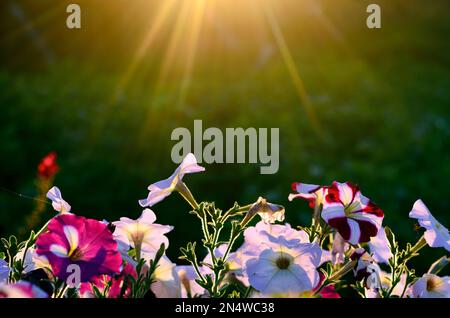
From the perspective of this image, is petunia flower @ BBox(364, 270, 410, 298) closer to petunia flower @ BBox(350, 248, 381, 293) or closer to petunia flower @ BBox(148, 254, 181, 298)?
petunia flower @ BBox(350, 248, 381, 293)

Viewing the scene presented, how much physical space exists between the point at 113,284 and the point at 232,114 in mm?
4848

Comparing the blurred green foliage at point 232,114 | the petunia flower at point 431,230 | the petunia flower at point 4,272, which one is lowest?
the petunia flower at point 4,272

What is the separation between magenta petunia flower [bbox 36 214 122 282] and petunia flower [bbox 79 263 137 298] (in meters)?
0.07

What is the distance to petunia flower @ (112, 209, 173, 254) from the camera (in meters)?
Result: 0.93

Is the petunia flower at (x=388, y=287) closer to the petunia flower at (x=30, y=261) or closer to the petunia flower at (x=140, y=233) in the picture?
the petunia flower at (x=140, y=233)

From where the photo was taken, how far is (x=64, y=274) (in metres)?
0.80

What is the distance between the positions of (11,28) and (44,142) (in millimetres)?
2671

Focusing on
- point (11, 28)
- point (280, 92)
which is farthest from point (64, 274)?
point (11, 28)

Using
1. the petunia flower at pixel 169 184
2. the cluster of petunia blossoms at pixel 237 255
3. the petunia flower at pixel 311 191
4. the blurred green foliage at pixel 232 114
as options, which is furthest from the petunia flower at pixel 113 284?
the blurred green foliage at pixel 232 114

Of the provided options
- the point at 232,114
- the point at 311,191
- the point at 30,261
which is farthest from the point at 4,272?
the point at 232,114

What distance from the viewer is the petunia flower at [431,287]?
2.97 ft

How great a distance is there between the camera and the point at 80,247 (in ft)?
2.72

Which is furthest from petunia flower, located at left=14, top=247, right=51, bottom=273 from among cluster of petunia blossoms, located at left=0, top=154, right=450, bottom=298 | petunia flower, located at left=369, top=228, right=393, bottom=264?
petunia flower, located at left=369, top=228, right=393, bottom=264
